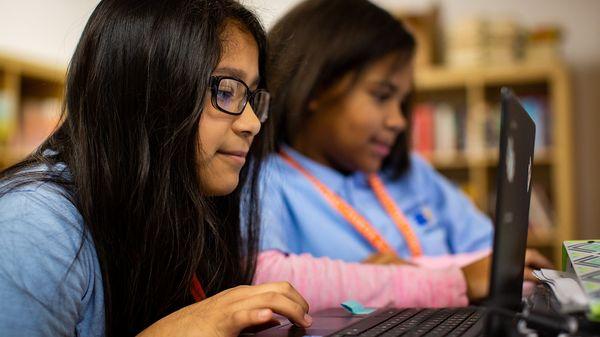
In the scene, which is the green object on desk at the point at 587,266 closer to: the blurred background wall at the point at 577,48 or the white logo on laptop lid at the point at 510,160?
the white logo on laptop lid at the point at 510,160

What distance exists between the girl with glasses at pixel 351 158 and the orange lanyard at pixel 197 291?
0.87 feet

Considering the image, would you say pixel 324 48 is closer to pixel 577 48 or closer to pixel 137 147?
pixel 137 147

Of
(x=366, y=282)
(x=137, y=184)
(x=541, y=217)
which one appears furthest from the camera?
(x=541, y=217)

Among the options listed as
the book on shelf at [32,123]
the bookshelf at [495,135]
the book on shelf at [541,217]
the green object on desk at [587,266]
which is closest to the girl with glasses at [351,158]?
the green object on desk at [587,266]

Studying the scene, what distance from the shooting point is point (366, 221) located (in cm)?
145

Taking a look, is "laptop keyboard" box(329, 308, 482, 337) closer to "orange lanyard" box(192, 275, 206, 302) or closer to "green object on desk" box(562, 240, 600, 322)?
"green object on desk" box(562, 240, 600, 322)

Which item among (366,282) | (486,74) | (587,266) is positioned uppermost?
(486,74)

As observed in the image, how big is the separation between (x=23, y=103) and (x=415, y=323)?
135 inches

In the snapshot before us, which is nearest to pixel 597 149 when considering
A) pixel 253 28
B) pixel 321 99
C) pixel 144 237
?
pixel 321 99

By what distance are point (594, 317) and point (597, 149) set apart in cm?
348

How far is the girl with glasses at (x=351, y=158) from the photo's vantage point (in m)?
1.38

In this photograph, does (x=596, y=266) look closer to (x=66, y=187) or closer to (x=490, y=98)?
(x=66, y=187)

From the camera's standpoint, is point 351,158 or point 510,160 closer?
point 510,160

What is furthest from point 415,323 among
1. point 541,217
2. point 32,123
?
point 32,123
